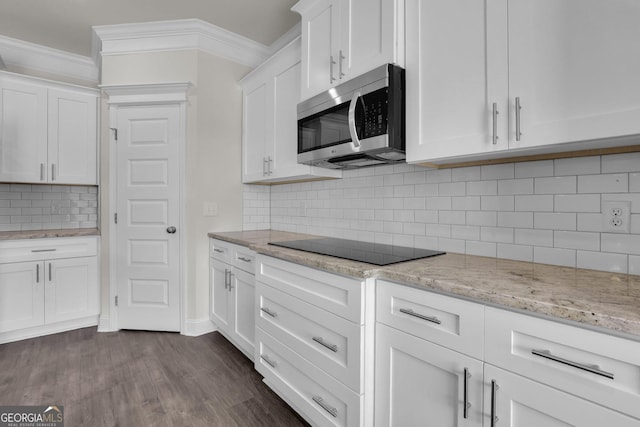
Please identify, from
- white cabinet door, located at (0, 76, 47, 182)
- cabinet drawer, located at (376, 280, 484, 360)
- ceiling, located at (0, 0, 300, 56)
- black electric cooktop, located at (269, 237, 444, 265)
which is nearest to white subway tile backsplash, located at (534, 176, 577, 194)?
black electric cooktop, located at (269, 237, 444, 265)

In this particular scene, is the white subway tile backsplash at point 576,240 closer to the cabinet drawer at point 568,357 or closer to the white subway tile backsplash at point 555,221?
the white subway tile backsplash at point 555,221

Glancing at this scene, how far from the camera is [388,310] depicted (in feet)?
4.12

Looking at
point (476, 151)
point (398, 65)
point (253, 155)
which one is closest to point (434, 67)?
point (398, 65)

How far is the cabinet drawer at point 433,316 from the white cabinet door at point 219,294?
5.26 ft

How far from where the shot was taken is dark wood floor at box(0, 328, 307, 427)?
5.75ft

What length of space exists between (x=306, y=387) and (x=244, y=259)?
100cm

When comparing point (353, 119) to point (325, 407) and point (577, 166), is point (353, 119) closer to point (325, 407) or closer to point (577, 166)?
point (577, 166)

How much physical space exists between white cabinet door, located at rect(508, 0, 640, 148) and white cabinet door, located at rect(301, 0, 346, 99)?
3.10ft

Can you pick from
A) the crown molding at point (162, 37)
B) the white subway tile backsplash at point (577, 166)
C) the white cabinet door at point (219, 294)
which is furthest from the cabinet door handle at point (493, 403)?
the crown molding at point (162, 37)

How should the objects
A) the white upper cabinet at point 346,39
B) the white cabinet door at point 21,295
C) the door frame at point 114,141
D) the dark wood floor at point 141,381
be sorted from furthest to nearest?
the door frame at point 114,141
the white cabinet door at point 21,295
the dark wood floor at point 141,381
the white upper cabinet at point 346,39

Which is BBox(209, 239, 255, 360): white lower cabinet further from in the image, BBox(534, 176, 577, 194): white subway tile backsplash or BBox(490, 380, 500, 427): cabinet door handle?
BBox(534, 176, 577, 194): white subway tile backsplash

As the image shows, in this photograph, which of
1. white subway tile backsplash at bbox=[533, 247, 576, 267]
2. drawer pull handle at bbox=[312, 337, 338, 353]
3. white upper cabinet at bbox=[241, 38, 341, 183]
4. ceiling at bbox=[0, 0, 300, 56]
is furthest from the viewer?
ceiling at bbox=[0, 0, 300, 56]

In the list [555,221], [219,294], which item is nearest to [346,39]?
[555,221]

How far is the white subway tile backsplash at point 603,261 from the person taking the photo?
46.6 inches
